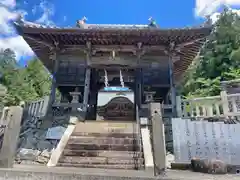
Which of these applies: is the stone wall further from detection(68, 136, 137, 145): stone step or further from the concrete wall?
the concrete wall

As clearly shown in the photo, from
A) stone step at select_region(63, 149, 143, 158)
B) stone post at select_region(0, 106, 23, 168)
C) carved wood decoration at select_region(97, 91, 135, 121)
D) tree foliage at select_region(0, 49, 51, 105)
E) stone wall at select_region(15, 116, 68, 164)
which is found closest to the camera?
stone post at select_region(0, 106, 23, 168)

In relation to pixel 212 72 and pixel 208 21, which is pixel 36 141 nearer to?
pixel 208 21

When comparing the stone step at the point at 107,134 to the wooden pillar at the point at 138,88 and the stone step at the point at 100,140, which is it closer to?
the stone step at the point at 100,140

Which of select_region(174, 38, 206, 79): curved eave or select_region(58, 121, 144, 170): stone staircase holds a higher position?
select_region(174, 38, 206, 79): curved eave

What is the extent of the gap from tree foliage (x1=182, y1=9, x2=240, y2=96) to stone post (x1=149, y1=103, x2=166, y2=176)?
15.1 metres

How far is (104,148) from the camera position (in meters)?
6.98

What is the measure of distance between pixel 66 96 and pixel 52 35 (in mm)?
5737

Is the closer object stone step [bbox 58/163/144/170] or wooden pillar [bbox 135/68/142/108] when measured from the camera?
stone step [bbox 58/163/144/170]

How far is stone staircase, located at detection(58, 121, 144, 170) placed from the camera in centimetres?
613

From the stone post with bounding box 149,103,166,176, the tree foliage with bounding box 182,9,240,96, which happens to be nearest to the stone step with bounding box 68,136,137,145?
the stone post with bounding box 149,103,166,176

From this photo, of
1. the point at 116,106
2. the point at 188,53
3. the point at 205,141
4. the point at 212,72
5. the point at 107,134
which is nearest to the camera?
the point at 205,141

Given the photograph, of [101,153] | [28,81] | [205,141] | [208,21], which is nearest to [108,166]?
[101,153]

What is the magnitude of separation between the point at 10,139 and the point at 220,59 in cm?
2192

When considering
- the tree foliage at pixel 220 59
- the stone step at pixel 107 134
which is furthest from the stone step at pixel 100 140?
the tree foliage at pixel 220 59
